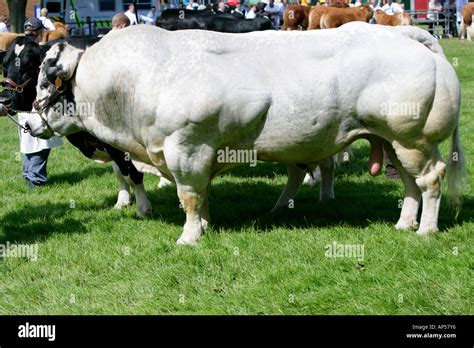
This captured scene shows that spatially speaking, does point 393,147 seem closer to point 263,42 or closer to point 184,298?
point 263,42

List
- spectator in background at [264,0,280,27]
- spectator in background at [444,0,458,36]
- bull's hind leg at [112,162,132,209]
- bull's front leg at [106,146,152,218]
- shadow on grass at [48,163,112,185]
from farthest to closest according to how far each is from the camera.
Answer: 1. spectator in background at [264,0,280,27]
2. spectator in background at [444,0,458,36]
3. shadow on grass at [48,163,112,185]
4. bull's hind leg at [112,162,132,209]
5. bull's front leg at [106,146,152,218]

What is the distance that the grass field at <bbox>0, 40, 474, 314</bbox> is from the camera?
18.9 feet

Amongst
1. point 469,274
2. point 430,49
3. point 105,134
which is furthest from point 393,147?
point 105,134

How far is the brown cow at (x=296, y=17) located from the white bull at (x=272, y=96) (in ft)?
70.3

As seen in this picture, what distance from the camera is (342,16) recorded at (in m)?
26.7

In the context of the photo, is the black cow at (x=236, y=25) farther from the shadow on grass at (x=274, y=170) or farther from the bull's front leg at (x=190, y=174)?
the bull's front leg at (x=190, y=174)

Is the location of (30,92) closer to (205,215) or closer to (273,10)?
(205,215)

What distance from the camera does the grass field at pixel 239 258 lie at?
5.77 m

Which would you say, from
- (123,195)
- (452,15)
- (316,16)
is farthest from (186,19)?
(452,15)

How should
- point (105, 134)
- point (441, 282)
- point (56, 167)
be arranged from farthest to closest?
point (56, 167)
point (105, 134)
point (441, 282)

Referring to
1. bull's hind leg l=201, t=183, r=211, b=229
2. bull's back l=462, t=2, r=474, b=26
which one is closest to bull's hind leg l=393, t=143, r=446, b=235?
bull's hind leg l=201, t=183, r=211, b=229

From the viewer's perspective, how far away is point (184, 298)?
595 centimetres

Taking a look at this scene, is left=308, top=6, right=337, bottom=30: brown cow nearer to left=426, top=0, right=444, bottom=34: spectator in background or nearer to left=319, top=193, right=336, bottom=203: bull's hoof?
left=426, top=0, right=444, bottom=34: spectator in background
